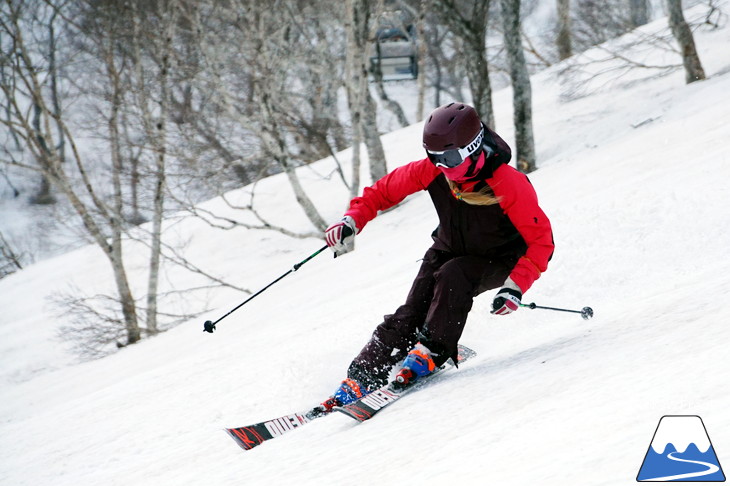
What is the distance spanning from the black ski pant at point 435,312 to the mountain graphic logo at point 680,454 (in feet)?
4.84

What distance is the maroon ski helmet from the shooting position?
3.07 metres

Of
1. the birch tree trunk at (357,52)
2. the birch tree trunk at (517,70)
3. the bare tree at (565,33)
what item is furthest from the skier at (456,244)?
the bare tree at (565,33)

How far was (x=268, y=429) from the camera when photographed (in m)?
3.22

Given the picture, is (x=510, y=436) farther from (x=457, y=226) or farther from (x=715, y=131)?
(x=715, y=131)

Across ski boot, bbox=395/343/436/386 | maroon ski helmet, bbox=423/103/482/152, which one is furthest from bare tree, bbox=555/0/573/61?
ski boot, bbox=395/343/436/386

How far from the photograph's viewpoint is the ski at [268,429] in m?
3.12

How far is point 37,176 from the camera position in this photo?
3036 centimetres

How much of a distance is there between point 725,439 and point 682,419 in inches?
7.1

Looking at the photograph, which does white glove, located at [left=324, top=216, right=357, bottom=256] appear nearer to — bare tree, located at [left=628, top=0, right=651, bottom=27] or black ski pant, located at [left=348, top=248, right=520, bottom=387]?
black ski pant, located at [left=348, top=248, right=520, bottom=387]

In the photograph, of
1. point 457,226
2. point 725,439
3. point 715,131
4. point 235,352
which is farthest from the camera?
point 715,131

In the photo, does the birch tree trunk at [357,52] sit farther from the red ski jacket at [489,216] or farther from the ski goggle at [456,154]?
the ski goggle at [456,154]

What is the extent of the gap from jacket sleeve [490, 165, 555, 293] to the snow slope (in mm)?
414

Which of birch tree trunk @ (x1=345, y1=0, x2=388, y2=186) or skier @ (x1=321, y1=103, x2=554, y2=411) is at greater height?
birch tree trunk @ (x1=345, y1=0, x2=388, y2=186)

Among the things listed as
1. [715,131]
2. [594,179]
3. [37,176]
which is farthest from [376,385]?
[37,176]
